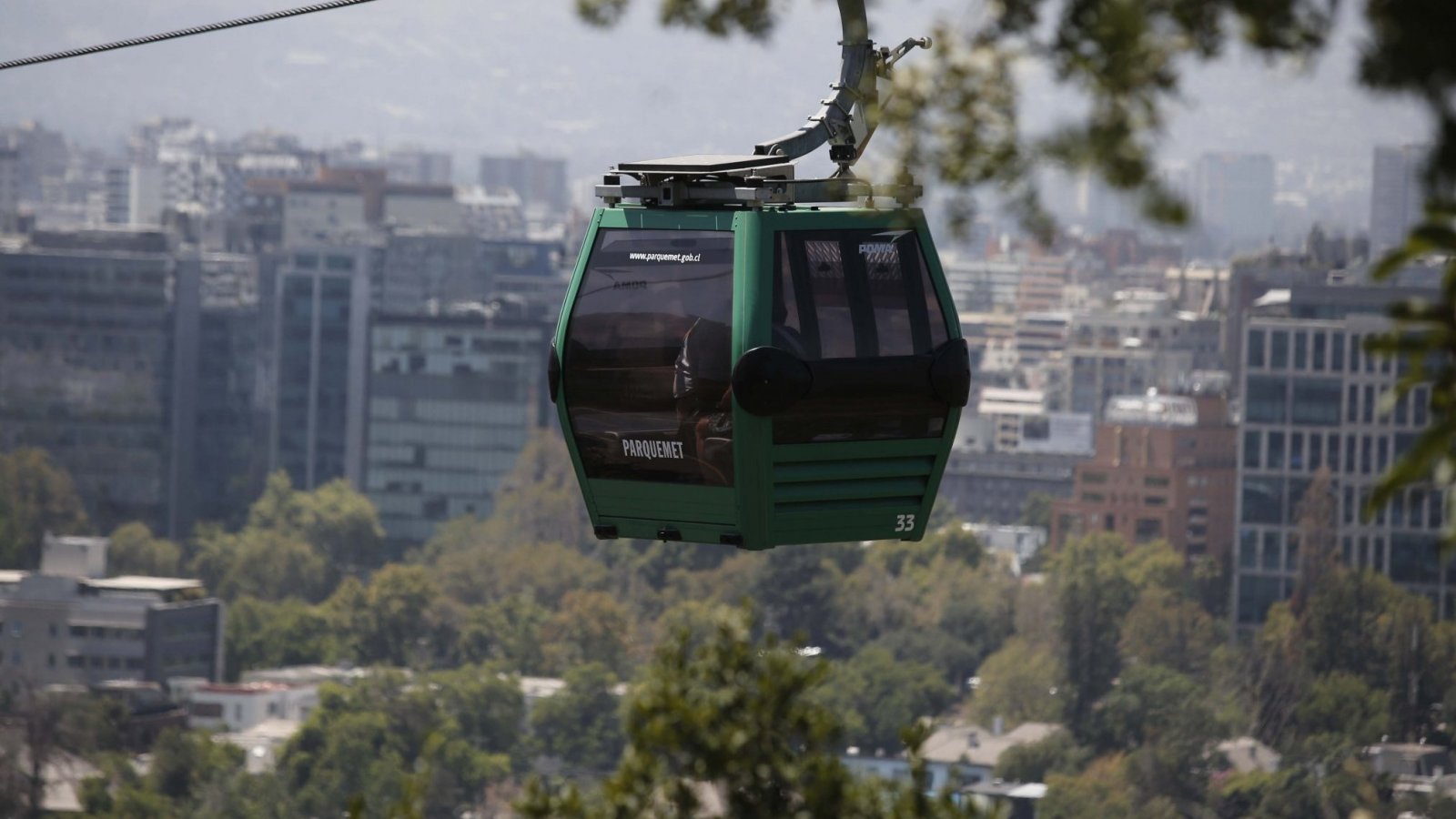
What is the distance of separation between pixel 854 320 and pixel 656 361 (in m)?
0.62

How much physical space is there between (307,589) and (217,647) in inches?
667

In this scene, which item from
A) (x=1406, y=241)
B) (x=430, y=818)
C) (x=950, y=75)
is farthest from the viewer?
(x=430, y=818)

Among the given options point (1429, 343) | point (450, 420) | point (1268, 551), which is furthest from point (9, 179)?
point (1429, 343)

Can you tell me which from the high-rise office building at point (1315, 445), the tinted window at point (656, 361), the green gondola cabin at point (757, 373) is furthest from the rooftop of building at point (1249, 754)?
the tinted window at point (656, 361)

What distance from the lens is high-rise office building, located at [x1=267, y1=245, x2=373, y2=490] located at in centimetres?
12281

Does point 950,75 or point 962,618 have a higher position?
point 950,75

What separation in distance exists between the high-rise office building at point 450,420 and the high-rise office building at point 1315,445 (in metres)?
34.8

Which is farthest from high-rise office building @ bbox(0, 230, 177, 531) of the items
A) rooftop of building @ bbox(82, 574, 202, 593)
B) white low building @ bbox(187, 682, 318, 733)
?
white low building @ bbox(187, 682, 318, 733)

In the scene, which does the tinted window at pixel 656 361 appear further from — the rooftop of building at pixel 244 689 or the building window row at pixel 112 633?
the building window row at pixel 112 633

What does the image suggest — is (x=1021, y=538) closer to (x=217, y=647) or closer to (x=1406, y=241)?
(x=217, y=647)

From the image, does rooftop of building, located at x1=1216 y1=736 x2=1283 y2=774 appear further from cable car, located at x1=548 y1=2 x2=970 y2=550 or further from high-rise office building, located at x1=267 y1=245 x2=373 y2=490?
cable car, located at x1=548 y1=2 x2=970 y2=550

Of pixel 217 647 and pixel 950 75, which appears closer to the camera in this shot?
pixel 950 75

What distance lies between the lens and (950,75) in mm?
4086

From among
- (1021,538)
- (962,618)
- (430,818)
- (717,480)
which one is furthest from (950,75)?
(1021,538)
